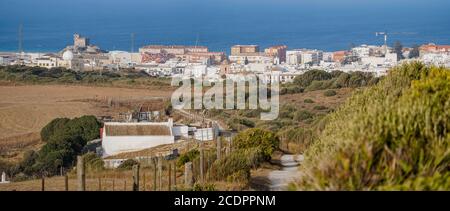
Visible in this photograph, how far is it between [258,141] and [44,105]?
51.6 feet

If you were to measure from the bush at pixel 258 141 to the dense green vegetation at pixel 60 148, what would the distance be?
2521mm

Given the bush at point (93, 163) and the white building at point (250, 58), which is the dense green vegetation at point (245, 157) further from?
the white building at point (250, 58)

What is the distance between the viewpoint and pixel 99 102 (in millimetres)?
28750

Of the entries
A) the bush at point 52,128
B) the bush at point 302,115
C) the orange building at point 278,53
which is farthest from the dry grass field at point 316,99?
the orange building at point 278,53

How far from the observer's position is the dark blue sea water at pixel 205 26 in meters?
95.6

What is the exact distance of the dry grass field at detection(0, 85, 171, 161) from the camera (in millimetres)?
21381

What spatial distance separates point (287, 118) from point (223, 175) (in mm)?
12813

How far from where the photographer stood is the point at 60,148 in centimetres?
1711

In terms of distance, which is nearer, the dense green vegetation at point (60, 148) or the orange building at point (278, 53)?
the dense green vegetation at point (60, 148)

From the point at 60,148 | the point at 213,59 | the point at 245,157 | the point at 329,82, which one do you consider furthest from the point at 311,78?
the point at 213,59

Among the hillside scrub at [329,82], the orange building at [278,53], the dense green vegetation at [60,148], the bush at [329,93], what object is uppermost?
the orange building at [278,53]

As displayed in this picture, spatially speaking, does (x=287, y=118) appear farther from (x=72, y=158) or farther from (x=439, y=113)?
(x=439, y=113)

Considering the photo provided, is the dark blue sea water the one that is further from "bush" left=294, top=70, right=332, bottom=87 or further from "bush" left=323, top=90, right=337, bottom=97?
"bush" left=323, top=90, right=337, bottom=97

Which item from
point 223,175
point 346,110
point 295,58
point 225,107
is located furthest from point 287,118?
point 295,58
